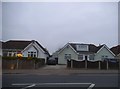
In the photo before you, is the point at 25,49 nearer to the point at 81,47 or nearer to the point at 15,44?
the point at 15,44

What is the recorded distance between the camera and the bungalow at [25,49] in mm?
60469

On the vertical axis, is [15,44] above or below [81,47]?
above

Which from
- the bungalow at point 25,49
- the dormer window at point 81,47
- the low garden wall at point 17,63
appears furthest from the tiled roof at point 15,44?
the low garden wall at point 17,63

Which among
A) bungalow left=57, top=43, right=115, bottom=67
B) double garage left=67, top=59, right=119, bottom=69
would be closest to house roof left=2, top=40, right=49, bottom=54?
bungalow left=57, top=43, right=115, bottom=67

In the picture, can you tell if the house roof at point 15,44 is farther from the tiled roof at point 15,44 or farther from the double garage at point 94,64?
the double garage at point 94,64

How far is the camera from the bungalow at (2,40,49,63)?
60.5 metres

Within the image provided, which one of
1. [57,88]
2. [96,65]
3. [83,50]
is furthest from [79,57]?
[57,88]

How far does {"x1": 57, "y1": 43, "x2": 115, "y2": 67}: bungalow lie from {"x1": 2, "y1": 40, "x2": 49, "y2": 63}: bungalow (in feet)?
13.9

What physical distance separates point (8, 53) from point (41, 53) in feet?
23.8

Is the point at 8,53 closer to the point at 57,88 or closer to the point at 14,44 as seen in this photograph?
the point at 14,44

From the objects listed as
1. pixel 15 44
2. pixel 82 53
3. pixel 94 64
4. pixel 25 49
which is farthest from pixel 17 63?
pixel 15 44

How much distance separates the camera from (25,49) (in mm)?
60688

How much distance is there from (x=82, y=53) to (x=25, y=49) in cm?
1254

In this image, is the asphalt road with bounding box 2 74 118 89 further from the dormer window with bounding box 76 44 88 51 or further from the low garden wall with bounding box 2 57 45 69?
the dormer window with bounding box 76 44 88 51
